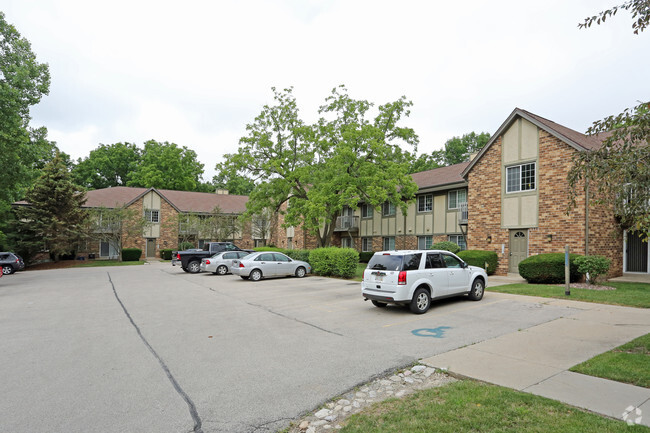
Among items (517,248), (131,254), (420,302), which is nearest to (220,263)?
(420,302)

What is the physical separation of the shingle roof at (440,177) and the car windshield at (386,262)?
16.1 metres

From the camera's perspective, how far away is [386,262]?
1030 centimetres

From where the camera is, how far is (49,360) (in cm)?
649

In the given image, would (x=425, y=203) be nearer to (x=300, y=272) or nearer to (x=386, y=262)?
(x=300, y=272)

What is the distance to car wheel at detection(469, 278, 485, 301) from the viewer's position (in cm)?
1183

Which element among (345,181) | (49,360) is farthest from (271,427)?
(345,181)

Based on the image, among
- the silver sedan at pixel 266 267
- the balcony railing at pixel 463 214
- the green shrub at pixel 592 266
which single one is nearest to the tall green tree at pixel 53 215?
the silver sedan at pixel 266 267

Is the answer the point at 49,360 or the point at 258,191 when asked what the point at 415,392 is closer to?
the point at 49,360

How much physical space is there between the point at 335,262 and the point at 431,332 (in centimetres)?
1246

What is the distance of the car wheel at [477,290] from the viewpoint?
1183cm

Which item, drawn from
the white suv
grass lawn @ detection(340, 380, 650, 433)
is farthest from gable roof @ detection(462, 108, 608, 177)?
grass lawn @ detection(340, 380, 650, 433)

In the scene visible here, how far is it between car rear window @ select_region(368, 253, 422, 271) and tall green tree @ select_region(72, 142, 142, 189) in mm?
58595

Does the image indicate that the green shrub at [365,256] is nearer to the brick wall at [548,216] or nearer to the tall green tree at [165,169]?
the brick wall at [548,216]

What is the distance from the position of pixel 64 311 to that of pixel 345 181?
17042 mm
